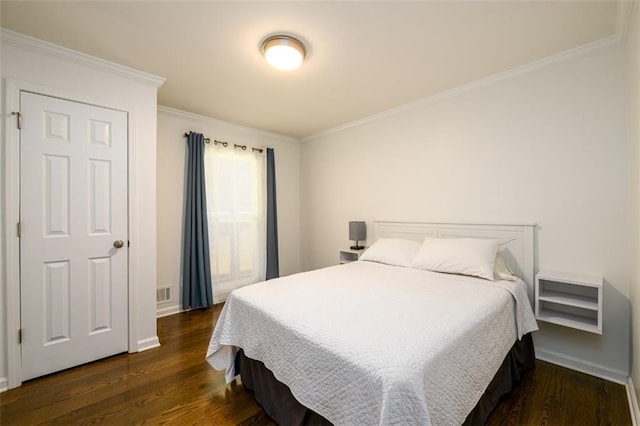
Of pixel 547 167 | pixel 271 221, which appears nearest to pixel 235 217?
pixel 271 221

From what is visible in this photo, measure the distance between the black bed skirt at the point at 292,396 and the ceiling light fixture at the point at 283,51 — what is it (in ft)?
6.90

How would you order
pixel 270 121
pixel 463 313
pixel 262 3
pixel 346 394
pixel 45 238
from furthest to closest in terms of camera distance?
pixel 270 121 → pixel 45 238 → pixel 262 3 → pixel 463 313 → pixel 346 394

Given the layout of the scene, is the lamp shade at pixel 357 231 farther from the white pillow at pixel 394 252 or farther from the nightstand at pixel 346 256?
the white pillow at pixel 394 252

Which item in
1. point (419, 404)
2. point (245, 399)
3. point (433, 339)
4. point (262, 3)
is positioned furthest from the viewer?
point (245, 399)

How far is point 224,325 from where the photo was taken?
1.91 meters

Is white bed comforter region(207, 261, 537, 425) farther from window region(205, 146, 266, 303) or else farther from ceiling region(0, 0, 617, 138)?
window region(205, 146, 266, 303)

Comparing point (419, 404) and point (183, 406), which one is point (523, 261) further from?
point (183, 406)

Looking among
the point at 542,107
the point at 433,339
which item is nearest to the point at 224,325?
the point at 433,339

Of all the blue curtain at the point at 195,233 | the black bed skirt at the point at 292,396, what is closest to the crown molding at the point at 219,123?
the blue curtain at the point at 195,233

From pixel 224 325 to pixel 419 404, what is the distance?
1384mm

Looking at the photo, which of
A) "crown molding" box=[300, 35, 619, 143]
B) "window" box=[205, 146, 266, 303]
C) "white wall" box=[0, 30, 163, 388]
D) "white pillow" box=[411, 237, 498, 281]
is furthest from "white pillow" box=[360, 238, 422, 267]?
"white wall" box=[0, 30, 163, 388]

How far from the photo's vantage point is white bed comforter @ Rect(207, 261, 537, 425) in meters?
1.04

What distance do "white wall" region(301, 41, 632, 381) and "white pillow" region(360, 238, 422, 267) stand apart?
1.37 feet

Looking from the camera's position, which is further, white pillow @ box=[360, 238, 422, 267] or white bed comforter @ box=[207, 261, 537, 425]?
white pillow @ box=[360, 238, 422, 267]
